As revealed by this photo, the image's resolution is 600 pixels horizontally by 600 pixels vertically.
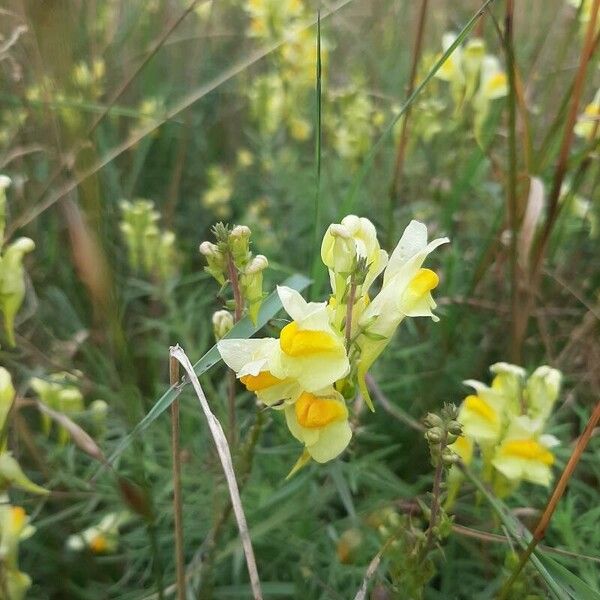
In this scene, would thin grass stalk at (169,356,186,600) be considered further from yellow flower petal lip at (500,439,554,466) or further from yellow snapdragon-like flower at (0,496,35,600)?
yellow flower petal lip at (500,439,554,466)

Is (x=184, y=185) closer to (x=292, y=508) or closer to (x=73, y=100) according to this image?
(x=73, y=100)

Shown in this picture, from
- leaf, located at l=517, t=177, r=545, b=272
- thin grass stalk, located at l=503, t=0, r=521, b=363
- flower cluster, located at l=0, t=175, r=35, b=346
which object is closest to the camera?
flower cluster, located at l=0, t=175, r=35, b=346

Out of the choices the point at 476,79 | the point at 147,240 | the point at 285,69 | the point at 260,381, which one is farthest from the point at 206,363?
the point at 285,69

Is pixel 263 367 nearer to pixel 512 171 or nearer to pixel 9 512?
pixel 9 512

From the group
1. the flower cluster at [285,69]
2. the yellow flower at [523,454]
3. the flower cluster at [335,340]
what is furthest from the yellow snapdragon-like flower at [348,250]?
the flower cluster at [285,69]

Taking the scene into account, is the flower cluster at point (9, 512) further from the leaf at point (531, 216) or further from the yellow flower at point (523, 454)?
the leaf at point (531, 216)

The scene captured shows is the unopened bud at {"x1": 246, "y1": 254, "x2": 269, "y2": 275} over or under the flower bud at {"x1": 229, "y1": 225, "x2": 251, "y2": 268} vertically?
under

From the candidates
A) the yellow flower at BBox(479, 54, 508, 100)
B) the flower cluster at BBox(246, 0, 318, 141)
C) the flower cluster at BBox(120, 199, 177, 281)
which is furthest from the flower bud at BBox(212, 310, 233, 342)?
the flower cluster at BBox(246, 0, 318, 141)
